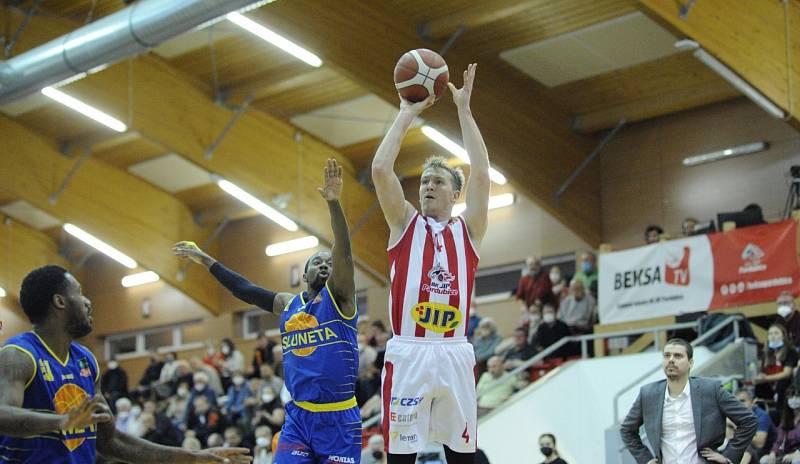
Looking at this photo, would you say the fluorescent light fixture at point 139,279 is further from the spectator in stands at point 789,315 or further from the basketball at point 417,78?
the basketball at point 417,78

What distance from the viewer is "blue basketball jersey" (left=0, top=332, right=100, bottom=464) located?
555 cm

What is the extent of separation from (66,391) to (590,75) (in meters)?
18.1

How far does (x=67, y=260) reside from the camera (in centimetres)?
3544

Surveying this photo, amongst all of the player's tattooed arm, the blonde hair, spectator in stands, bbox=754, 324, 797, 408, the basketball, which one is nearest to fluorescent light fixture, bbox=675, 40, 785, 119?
spectator in stands, bbox=754, 324, 797, 408

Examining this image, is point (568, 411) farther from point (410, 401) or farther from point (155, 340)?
point (155, 340)

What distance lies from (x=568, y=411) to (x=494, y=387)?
74.4 inches

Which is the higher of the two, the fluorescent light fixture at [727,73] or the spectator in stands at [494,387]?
the fluorescent light fixture at [727,73]

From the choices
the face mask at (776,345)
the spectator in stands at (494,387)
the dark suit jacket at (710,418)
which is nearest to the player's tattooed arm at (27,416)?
the dark suit jacket at (710,418)

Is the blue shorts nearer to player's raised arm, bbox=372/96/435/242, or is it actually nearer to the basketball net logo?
player's raised arm, bbox=372/96/435/242

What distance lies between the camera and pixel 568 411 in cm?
1788

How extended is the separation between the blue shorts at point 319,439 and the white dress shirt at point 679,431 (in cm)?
290

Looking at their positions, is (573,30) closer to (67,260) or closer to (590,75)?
(590,75)

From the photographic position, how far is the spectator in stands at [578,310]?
66.4 feet

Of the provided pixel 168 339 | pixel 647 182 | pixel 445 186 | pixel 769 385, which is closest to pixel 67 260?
pixel 168 339
